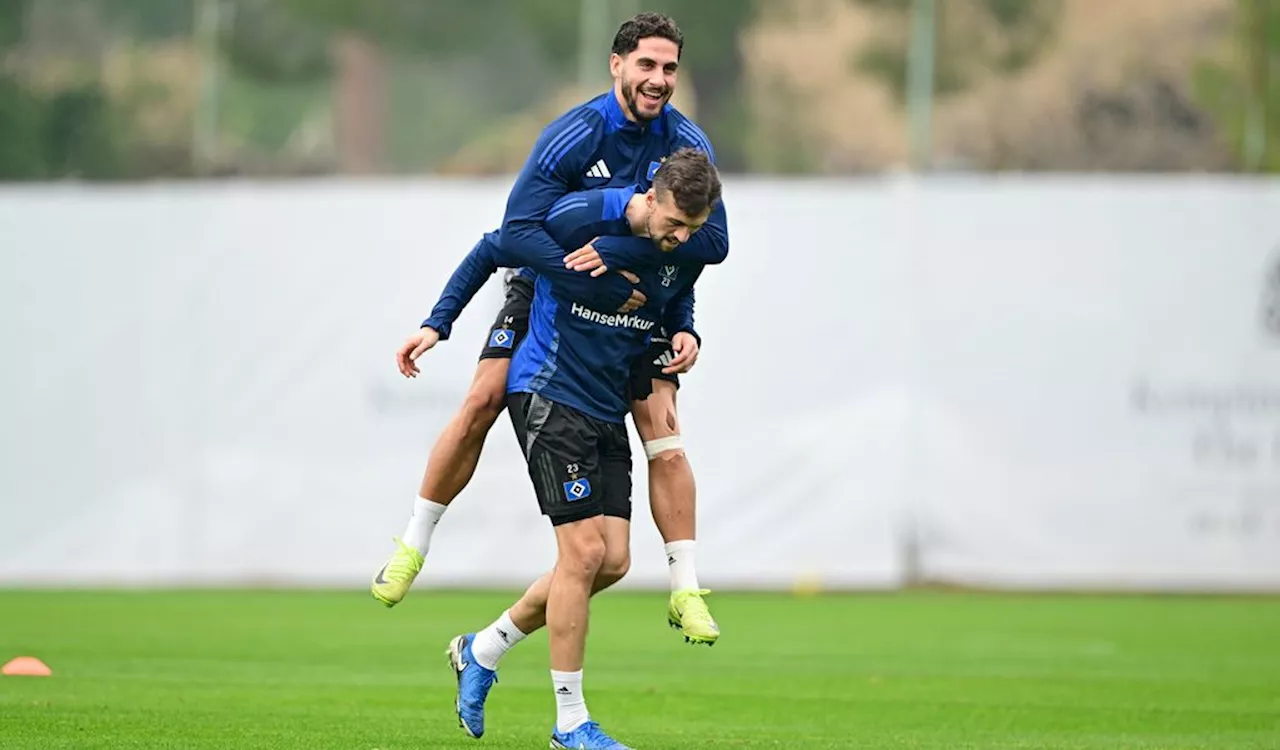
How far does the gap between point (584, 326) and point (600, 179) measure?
54 centimetres

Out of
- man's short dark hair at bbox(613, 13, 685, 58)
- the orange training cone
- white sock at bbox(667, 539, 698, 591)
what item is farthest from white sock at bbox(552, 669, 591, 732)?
the orange training cone

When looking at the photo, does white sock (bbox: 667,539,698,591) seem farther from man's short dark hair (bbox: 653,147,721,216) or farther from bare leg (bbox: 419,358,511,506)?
man's short dark hair (bbox: 653,147,721,216)

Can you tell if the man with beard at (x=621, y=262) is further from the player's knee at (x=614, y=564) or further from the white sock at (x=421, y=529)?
the player's knee at (x=614, y=564)

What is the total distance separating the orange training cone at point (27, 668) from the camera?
10109mm

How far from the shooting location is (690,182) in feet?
23.4

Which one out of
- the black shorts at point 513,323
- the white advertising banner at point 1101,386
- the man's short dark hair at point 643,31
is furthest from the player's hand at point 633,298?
the white advertising banner at point 1101,386

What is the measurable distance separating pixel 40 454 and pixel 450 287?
10.1 metres

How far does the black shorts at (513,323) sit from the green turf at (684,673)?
150cm

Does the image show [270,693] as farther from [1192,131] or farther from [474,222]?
[1192,131]

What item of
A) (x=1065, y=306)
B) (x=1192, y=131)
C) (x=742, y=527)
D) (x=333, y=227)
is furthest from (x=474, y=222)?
(x=1192, y=131)

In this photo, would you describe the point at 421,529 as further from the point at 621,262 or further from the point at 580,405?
the point at 621,262

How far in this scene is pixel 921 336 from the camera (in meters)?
16.9

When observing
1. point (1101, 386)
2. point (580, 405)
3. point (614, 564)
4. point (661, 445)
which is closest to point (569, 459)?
point (580, 405)

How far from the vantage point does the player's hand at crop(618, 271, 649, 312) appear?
745 centimetres
